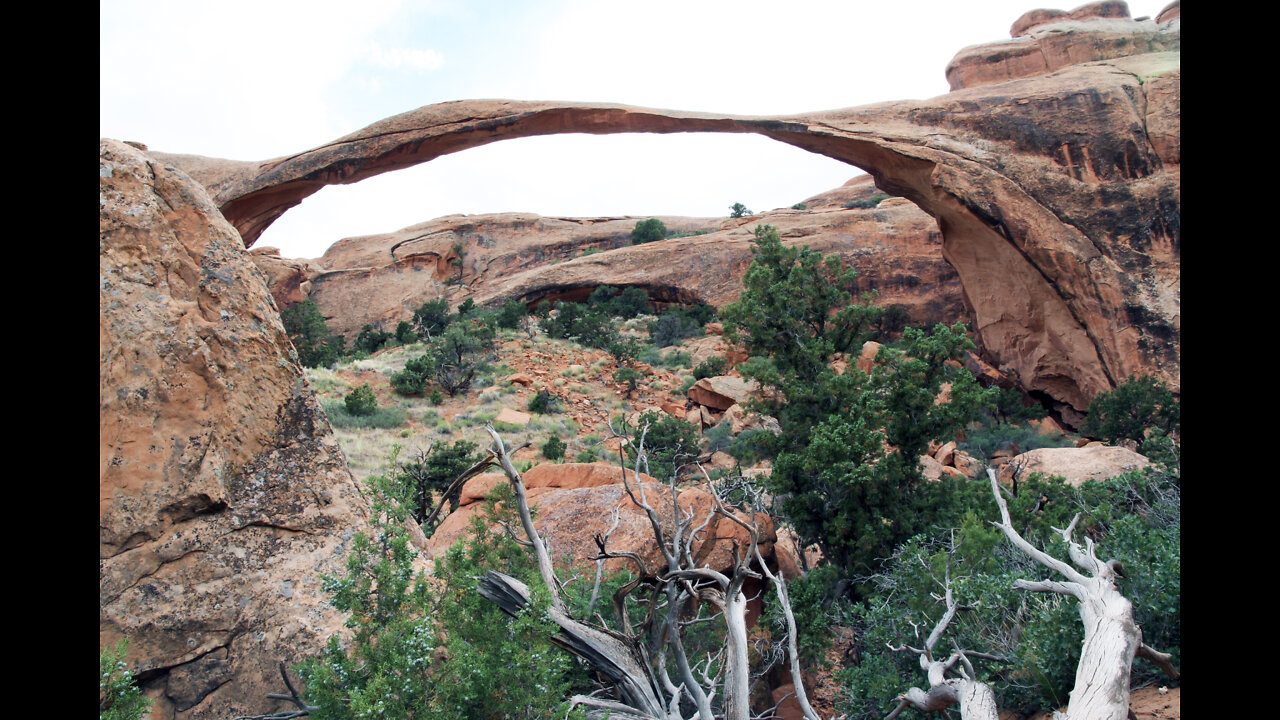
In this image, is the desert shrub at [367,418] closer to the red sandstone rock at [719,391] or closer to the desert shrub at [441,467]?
the desert shrub at [441,467]

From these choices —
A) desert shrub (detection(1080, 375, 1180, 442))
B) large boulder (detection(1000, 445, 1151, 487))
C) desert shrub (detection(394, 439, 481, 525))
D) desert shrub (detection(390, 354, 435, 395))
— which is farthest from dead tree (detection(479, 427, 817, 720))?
desert shrub (detection(390, 354, 435, 395))

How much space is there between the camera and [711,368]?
17734mm

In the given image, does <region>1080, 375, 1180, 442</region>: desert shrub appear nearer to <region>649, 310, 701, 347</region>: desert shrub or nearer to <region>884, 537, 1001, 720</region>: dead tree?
<region>884, 537, 1001, 720</region>: dead tree

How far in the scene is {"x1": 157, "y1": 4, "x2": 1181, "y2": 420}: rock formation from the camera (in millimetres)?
12133

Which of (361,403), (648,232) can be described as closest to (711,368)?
(361,403)

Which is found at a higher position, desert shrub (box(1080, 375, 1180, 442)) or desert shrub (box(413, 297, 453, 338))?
desert shrub (box(413, 297, 453, 338))

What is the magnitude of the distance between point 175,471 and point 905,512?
6167 mm

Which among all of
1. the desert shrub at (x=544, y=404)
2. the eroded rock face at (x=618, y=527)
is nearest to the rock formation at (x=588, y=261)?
the desert shrub at (x=544, y=404)

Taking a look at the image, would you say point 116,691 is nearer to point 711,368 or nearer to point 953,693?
point 953,693

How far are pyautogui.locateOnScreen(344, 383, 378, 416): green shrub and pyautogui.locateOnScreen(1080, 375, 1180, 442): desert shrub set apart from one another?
13.7 meters

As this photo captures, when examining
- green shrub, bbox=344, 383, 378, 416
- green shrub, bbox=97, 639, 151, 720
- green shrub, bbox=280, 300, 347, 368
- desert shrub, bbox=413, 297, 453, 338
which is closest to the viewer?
green shrub, bbox=97, 639, 151, 720

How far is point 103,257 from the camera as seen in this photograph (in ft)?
9.78

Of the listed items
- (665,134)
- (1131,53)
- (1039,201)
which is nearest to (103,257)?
(665,134)
